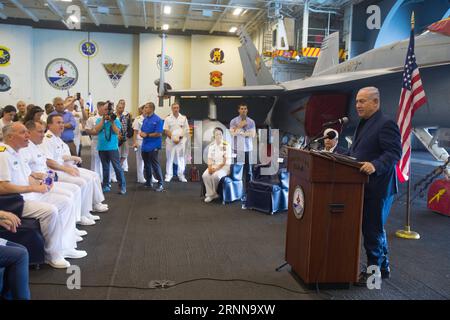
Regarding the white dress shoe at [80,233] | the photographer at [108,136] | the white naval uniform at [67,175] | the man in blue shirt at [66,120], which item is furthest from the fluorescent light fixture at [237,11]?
the white dress shoe at [80,233]

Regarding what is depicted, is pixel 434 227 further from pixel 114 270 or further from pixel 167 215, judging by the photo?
pixel 114 270

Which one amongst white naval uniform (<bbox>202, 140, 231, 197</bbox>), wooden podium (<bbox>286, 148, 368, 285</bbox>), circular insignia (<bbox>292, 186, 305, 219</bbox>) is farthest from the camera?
white naval uniform (<bbox>202, 140, 231, 197</bbox>)

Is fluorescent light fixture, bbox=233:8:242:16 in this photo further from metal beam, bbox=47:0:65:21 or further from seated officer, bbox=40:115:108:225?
seated officer, bbox=40:115:108:225

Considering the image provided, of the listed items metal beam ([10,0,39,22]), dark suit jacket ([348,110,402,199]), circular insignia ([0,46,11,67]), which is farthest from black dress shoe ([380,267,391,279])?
circular insignia ([0,46,11,67])

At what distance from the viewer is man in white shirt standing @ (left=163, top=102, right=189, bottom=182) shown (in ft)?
25.8

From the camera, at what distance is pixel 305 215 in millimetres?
2828

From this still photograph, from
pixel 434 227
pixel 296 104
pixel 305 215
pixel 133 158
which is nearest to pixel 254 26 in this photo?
pixel 133 158

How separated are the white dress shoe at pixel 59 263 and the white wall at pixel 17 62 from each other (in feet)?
55.8

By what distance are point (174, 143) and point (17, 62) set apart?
13.8 metres

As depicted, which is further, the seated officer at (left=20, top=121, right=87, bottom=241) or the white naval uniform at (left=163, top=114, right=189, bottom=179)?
the white naval uniform at (left=163, top=114, right=189, bottom=179)

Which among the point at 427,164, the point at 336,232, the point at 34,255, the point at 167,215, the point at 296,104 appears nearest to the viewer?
the point at 336,232

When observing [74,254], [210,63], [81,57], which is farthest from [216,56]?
[74,254]

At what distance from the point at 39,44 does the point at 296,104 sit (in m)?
15.3

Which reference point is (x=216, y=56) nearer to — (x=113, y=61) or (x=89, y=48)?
(x=113, y=61)
